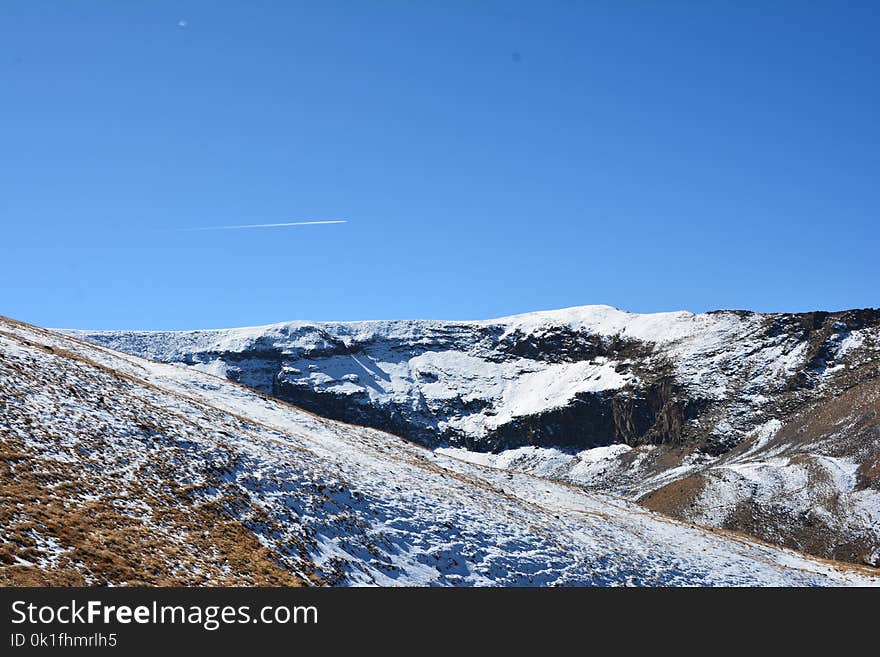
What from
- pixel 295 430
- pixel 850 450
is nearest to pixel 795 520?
pixel 850 450

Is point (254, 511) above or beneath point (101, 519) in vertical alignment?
beneath

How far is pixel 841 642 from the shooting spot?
18.4 meters

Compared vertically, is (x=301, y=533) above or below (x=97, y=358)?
below

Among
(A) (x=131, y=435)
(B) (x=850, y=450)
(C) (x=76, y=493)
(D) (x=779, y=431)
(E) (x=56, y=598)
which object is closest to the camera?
(E) (x=56, y=598)

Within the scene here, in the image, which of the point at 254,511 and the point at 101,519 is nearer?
the point at 101,519

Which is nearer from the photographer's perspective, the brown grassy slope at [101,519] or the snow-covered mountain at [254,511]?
A: the brown grassy slope at [101,519]

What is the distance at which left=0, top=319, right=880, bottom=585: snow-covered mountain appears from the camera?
805 inches

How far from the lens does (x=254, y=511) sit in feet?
87.0

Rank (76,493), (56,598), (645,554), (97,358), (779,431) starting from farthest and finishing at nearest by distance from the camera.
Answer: (779,431) → (97,358) → (645,554) → (76,493) → (56,598)

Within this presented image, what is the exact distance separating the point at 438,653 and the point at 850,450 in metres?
135

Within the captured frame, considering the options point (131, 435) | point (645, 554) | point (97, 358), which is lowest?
point (645, 554)

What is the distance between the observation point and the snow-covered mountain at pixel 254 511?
20438 mm

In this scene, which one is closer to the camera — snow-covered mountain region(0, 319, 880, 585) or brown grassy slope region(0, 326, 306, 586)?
brown grassy slope region(0, 326, 306, 586)

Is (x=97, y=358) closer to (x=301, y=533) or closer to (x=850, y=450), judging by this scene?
(x=301, y=533)
